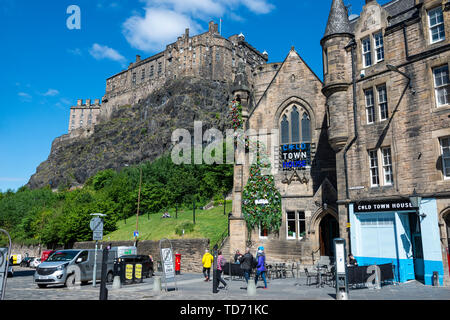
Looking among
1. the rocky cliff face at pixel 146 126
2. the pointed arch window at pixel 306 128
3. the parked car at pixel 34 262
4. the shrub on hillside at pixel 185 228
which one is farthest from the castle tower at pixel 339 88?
the rocky cliff face at pixel 146 126

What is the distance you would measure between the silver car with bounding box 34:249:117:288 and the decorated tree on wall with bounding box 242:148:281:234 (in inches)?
394

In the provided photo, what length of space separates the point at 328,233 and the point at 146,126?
75746mm

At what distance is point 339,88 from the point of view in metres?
20.6

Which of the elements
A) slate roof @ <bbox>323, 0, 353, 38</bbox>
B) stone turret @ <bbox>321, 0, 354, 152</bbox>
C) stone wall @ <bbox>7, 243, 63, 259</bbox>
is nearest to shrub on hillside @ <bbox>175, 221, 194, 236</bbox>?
stone turret @ <bbox>321, 0, 354, 152</bbox>

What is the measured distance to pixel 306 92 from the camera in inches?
984

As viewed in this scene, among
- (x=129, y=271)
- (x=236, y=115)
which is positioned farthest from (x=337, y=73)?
(x=129, y=271)

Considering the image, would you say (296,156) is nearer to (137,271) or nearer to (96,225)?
(137,271)

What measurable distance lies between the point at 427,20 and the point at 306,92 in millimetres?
8819

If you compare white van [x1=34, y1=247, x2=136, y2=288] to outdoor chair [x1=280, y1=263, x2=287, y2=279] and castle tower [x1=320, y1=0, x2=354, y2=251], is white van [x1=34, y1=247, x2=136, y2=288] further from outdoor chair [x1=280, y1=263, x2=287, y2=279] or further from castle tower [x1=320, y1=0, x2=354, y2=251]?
castle tower [x1=320, y1=0, x2=354, y2=251]

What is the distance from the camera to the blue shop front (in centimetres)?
1606

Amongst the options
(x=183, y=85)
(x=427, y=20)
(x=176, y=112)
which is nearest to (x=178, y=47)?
(x=183, y=85)
